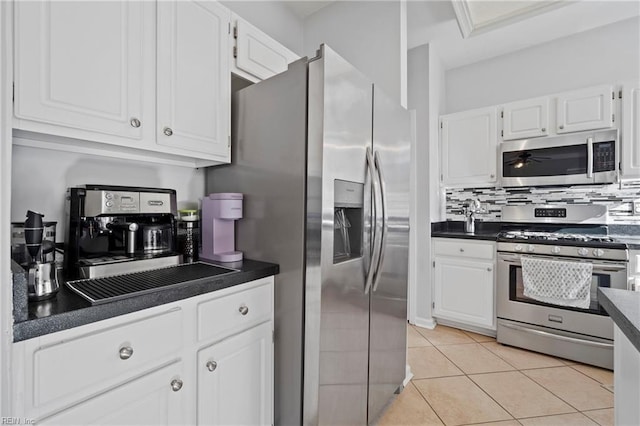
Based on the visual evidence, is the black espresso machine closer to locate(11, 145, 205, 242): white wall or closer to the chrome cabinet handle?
locate(11, 145, 205, 242): white wall

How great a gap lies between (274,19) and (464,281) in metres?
2.84

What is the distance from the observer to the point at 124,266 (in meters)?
1.28

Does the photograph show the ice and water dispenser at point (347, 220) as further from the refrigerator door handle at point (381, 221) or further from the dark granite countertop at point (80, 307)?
the dark granite countertop at point (80, 307)

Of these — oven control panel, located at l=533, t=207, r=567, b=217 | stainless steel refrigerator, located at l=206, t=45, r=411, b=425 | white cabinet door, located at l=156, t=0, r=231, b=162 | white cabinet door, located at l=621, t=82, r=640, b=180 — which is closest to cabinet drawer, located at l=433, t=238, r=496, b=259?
oven control panel, located at l=533, t=207, r=567, b=217

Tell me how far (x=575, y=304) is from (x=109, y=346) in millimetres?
2956

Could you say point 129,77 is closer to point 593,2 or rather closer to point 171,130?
point 171,130

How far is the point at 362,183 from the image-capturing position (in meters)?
1.50

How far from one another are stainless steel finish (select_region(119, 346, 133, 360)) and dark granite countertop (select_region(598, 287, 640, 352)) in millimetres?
1302

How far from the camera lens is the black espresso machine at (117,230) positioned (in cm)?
125

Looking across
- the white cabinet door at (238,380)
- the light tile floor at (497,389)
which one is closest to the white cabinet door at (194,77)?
the white cabinet door at (238,380)

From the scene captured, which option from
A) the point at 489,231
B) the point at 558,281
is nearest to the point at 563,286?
the point at 558,281

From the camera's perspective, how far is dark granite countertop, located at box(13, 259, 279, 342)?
77cm

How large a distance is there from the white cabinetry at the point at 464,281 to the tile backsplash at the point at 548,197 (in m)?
0.69

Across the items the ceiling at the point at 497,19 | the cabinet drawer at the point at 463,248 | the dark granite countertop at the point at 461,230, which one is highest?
the ceiling at the point at 497,19
